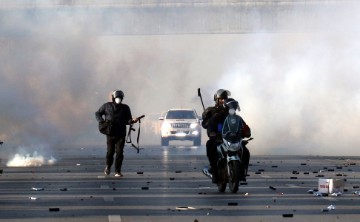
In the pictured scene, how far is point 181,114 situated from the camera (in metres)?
64.1

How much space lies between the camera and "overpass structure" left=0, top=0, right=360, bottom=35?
7738cm

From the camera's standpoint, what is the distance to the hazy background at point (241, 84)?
176 ft

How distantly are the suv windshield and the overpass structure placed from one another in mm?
10777

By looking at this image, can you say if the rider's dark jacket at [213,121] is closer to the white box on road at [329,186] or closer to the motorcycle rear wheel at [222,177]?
the motorcycle rear wheel at [222,177]

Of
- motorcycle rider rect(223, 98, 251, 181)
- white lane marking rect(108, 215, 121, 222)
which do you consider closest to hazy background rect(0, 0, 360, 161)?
motorcycle rider rect(223, 98, 251, 181)

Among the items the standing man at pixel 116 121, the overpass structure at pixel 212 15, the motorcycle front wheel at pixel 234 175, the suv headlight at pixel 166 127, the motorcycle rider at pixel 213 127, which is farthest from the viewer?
the overpass structure at pixel 212 15

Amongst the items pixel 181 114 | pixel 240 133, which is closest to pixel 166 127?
pixel 181 114

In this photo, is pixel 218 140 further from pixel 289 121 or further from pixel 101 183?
pixel 289 121

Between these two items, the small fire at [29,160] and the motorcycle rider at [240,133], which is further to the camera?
the small fire at [29,160]

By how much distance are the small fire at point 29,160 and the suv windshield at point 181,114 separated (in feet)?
60.8

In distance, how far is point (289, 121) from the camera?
58.9 metres

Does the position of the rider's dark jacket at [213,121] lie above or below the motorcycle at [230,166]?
above

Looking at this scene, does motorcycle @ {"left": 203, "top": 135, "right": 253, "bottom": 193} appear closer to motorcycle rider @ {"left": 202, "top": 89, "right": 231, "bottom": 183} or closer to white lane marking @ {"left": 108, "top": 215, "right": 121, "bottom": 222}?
motorcycle rider @ {"left": 202, "top": 89, "right": 231, "bottom": 183}

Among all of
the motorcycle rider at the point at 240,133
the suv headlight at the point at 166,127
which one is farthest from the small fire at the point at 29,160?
the suv headlight at the point at 166,127
